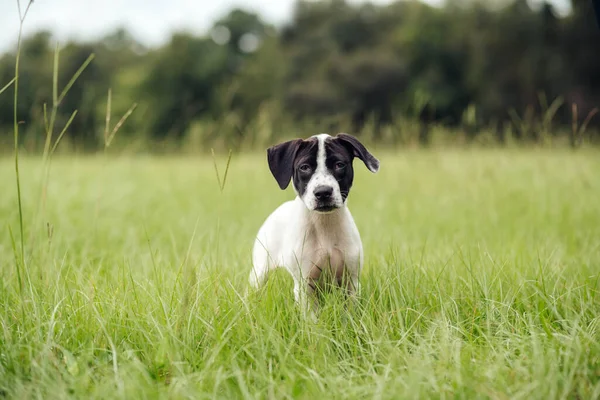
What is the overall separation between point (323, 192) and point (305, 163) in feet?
0.82

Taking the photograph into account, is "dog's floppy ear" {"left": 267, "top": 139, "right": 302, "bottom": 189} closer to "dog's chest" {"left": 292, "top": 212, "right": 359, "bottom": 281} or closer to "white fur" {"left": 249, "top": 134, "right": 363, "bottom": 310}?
"white fur" {"left": 249, "top": 134, "right": 363, "bottom": 310}

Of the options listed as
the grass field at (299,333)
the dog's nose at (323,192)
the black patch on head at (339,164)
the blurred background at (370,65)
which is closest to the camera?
the grass field at (299,333)

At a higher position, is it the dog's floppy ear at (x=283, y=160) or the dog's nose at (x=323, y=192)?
the dog's floppy ear at (x=283, y=160)

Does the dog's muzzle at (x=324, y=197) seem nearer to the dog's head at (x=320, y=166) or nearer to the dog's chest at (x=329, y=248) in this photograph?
the dog's head at (x=320, y=166)

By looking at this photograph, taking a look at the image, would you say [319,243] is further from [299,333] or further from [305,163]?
[299,333]

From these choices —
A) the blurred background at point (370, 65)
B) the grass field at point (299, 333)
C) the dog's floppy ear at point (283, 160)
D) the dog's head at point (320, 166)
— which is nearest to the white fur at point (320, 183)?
the dog's head at point (320, 166)

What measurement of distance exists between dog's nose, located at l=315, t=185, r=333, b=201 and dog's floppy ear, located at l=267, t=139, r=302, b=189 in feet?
0.90

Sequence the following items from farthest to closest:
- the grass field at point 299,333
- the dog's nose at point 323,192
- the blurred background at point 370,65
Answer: the blurred background at point 370,65
the dog's nose at point 323,192
the grass field at point 299,333

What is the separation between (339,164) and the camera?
2709 millimetres

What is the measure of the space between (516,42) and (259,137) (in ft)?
99.4

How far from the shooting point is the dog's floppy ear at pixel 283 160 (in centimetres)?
278

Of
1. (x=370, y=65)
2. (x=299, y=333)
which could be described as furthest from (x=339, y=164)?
(x=370, y=65)

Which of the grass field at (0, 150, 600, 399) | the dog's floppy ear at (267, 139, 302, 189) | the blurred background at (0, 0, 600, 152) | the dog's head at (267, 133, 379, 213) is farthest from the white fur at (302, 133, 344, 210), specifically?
the blurred background at (0, 0, 600, 152)

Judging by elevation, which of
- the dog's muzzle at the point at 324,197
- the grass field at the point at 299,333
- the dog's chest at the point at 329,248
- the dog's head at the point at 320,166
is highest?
the dog's head at the point at 320,166
